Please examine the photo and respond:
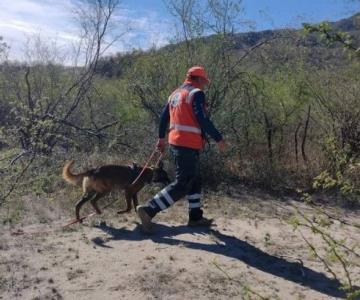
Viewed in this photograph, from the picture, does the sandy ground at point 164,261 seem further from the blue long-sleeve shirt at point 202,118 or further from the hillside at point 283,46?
the hillside at point 283,46

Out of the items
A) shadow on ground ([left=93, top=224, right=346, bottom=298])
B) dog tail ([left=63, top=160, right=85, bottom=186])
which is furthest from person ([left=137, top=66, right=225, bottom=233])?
dog tail ([left=63, top=160, right=85, bottom=186])

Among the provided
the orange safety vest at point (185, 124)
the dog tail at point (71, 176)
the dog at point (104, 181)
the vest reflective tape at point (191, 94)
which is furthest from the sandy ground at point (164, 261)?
the vest reflective tape at point (191, 94)

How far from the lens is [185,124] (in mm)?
6512

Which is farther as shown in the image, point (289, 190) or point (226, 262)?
point (289, 190)

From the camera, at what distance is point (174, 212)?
301 inches

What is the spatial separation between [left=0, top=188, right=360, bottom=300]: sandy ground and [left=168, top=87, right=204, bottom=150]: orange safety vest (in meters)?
1.11

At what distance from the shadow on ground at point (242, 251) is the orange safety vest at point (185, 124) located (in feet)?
3.63

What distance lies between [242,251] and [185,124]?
165 cm

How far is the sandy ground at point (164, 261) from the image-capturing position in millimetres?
5023

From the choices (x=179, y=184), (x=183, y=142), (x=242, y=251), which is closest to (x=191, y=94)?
(x=183, y=142)

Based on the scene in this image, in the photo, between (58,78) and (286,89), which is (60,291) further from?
(58,78)

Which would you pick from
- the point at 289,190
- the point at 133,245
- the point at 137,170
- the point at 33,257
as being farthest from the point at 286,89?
the point at 33,257

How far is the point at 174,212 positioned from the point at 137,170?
2.61ft

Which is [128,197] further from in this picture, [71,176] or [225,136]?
[225,136]
